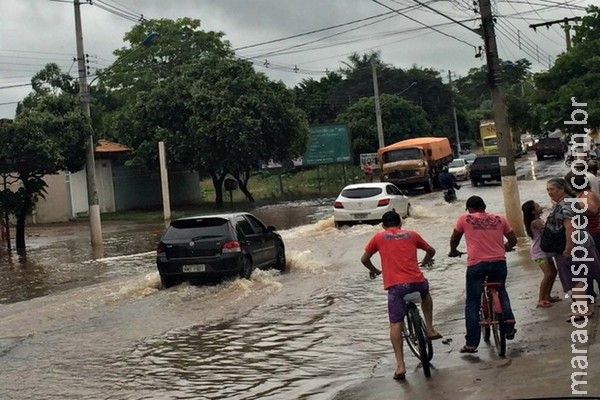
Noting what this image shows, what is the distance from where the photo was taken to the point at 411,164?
4172cm

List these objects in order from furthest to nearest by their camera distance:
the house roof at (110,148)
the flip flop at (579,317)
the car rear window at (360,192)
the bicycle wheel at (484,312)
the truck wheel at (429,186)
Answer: the house roof at (110,148) → the truck wheel at (429,186) → the car rear window at (360,192) → the flip flop at (579,317) → the bicycle wheel at (484,312)

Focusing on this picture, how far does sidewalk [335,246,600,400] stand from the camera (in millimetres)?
6926

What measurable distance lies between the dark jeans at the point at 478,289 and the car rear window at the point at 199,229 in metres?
8.04

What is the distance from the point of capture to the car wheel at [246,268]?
16109 millimetres

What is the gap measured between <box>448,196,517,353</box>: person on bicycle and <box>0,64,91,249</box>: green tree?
819 inches

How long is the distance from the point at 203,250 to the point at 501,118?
7.94 metres

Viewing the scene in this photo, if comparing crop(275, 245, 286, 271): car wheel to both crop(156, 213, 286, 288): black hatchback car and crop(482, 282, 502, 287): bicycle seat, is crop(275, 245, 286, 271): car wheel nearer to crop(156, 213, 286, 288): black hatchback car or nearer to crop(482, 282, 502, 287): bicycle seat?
crop(156, 213, 286, 288): black hatchback car

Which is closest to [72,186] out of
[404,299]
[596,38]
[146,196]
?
[146,196]

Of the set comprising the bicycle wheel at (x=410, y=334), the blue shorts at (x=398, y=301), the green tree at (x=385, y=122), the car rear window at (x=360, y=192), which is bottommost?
the bicycle wheel at (x=410, y=334)

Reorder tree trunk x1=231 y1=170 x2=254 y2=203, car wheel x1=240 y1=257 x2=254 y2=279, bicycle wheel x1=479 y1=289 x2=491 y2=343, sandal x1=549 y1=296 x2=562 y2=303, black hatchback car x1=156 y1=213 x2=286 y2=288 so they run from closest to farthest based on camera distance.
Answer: bicycle wheel x1=479 y1=289 x2=491 y2=343
sandal x1=549 y1=296 x2=562 y2=303
black hatchback car x1=156 y1=213 x2=286 y2=288
car wheel x1=240 y1=257 x2=254 y2=279
tree trunk x1=231 y1=170 x2=254 y2=203

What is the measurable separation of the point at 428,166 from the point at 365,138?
91.8 ft

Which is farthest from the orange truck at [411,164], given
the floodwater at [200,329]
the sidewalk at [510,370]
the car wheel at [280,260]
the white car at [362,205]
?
the sidewalk at [510,370]

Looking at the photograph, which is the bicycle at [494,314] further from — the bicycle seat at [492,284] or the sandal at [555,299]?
the sandal at [555,299]

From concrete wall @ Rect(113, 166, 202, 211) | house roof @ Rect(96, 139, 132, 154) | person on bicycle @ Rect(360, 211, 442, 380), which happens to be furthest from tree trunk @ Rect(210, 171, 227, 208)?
person on bicycle @ Rect(360, 211, 442, 380)
